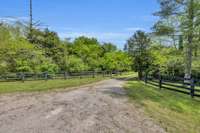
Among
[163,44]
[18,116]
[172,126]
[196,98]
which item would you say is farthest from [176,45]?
[18,116]

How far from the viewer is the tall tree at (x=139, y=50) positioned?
58778mm

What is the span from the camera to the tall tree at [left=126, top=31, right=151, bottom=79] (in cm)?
5878

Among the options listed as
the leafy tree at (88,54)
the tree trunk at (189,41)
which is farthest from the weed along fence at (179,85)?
the leafy tree at (88,54)

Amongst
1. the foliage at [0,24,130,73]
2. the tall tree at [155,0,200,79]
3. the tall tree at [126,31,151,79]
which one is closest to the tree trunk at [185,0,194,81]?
the tall tree at [155,0,200,79]

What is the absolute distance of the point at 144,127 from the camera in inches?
316

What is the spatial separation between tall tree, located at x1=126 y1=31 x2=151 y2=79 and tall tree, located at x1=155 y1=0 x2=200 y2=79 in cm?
3472

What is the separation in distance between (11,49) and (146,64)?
33280 millimetres

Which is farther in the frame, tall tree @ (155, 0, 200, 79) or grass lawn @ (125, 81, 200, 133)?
tall tree @ (155, 0, 200, 79)

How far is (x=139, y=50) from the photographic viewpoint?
6169 cm

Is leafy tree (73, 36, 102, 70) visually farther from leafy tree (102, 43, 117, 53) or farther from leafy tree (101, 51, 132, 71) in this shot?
leafy tree (102, 43, 117, 53)

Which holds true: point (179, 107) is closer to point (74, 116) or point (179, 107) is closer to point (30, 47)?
point (74, 116)

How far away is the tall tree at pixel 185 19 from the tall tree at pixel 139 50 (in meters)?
34.7

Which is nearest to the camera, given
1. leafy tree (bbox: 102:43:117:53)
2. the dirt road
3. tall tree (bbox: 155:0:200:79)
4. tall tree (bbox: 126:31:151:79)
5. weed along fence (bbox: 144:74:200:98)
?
the dirt road

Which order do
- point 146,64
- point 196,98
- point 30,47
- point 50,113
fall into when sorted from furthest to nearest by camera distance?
point 146,64 < point 30,47 < point 196,98 < point 50,113
